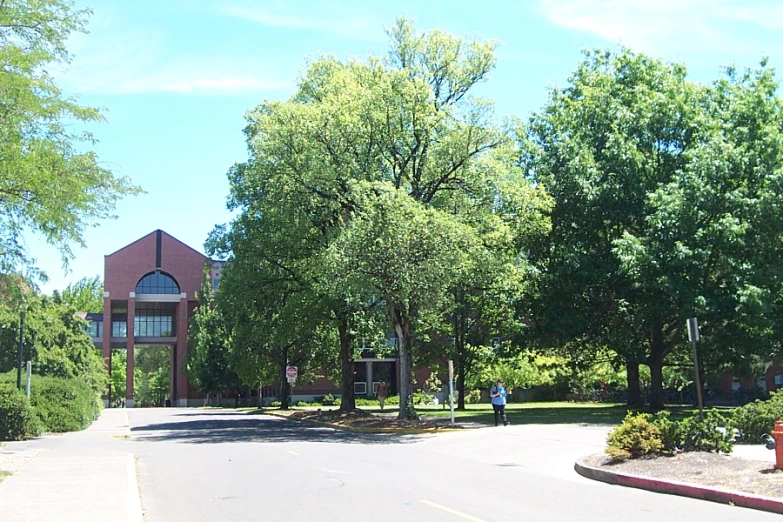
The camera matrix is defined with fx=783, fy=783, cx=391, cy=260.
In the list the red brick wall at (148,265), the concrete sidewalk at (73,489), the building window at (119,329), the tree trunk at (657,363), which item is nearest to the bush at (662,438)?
the concrete sidewalk at (73,489)

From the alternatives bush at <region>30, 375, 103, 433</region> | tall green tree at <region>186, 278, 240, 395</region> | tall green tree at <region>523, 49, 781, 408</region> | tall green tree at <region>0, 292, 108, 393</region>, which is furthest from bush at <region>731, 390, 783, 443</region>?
tall green tree at <region>186, 278, 240, 395</region>

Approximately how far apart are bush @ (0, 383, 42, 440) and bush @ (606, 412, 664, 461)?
19563 mm

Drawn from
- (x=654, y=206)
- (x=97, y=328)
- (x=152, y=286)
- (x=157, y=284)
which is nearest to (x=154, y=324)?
(x=97, y=328)

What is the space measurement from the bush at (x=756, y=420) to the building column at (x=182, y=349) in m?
67.6

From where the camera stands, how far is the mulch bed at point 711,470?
37.6ft

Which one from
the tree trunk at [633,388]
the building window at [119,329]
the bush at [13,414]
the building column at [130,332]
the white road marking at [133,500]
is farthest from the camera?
the building window at [119,329]

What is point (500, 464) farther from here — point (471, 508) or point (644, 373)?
point (644, 373)

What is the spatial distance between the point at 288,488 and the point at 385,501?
2299 mm

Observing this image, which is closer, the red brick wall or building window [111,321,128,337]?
the red brick wall

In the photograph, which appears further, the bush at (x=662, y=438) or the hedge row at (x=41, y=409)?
the hedge row at (x=41, y=409)

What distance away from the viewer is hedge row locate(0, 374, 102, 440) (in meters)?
25.5

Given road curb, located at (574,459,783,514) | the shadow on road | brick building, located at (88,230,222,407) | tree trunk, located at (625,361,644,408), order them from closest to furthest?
1. road curb, located at (574,459,783,514)
2. the shadow on road
3. tree trunk, located at (625,361,644,408)
4. brick building, located at (88,230,222,407)

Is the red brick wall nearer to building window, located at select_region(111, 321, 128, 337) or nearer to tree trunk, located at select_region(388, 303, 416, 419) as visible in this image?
building window, located at select_region(111, 321, 128, 337)

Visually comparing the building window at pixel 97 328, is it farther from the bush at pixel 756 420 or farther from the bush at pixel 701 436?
the bush at pixel 701 436
